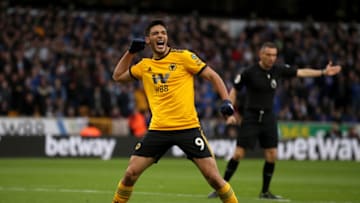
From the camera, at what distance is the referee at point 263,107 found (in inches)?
544

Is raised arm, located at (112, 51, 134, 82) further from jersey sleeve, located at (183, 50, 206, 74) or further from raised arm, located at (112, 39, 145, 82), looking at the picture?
jersey sleeve, located at (183, 50, 206, 74)

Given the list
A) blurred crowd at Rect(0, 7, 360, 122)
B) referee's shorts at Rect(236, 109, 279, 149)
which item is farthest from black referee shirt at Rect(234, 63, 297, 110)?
blurred crowd at Rect(0, 7, 360, 122)

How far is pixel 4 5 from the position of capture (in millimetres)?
30547

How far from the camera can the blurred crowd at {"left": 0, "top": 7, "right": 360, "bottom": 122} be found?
87.2 ft

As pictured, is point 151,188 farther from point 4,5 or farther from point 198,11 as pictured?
point 198,11

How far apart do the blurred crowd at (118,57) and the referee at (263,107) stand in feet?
43.4

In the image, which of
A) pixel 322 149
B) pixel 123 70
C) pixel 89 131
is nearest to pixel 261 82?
pixel 123 70

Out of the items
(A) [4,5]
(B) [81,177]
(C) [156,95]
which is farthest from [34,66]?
(C) [156,95]

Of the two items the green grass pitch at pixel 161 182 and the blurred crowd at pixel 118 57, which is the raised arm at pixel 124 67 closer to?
the green grass pitch at pixel 161 182

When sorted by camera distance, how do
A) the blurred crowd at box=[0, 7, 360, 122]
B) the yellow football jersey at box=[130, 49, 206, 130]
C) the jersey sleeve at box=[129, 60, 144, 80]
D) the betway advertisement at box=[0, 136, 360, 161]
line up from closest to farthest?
the yellow football jersey at box=[130, 49, 206, 130]
the jersey sleeve at box=[129, 60, 144, 80]
the betway advertisement at box=[0, 136, 360, 161]
the blurred crowd at box=[0, 7, 360, 122]

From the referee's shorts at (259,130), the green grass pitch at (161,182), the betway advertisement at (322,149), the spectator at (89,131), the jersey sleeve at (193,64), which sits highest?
the jersey sleeve at (193,64)

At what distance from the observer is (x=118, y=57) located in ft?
95.6

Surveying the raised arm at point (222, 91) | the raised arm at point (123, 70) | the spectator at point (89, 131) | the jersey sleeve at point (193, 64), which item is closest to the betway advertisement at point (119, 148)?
the spectator at point (89, 131)

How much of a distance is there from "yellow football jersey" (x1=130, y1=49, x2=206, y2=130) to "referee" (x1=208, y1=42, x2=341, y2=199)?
4141 mm
